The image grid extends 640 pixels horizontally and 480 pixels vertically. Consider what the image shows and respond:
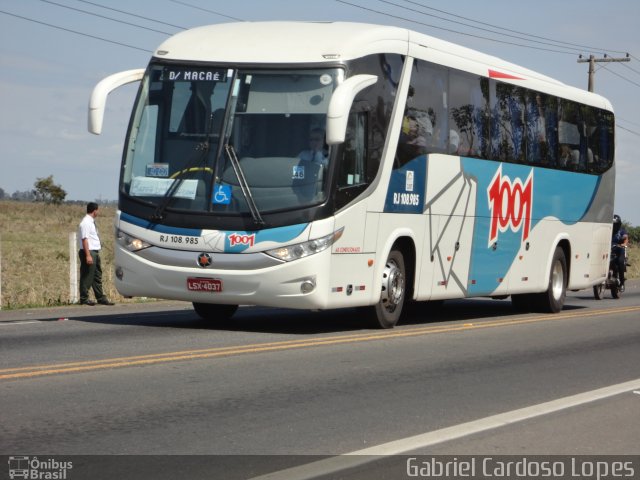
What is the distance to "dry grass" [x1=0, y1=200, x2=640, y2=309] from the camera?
22.2 meters

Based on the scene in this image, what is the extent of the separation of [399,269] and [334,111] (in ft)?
10.6

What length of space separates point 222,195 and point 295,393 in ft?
15.7

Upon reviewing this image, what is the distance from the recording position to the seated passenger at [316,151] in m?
13.9

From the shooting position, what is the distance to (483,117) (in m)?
18.3

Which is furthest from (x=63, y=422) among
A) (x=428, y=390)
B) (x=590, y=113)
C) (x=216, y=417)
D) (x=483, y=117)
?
(x=590, y=113)

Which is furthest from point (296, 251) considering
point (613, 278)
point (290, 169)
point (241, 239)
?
point (613, 278)

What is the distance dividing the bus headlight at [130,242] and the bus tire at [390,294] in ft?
10.0

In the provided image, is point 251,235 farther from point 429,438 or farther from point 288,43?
point 429,438

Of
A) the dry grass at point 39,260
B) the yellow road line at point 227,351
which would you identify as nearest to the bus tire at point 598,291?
the yellow road line at point 227,351

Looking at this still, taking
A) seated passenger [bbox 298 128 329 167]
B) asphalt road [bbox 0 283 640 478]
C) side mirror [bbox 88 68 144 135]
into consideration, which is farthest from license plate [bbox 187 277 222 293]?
side mirror [bbox 88 68 144 135]

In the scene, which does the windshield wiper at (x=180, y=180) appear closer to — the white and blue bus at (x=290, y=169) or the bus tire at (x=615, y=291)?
the white and blue bus at (x=290, y=169)

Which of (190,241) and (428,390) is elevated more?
(190,241)

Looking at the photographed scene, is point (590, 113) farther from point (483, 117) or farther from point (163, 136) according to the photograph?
point (163, 136)

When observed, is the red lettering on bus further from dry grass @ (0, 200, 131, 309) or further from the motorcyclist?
the motorcyclist
